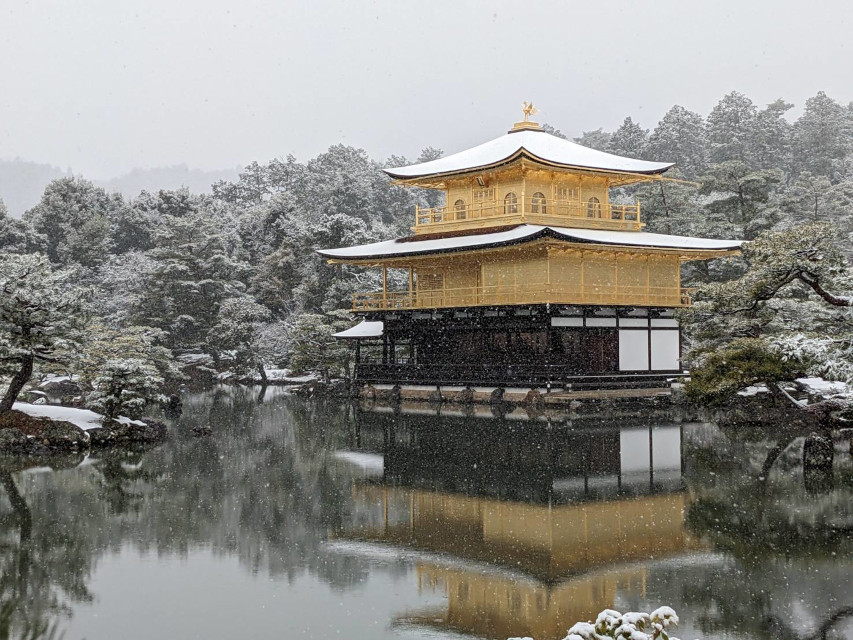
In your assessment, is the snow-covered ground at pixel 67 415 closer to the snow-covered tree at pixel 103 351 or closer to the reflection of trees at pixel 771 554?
the snow-covered tree at pixel 103 351

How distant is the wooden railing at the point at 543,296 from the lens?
30234 millimetres

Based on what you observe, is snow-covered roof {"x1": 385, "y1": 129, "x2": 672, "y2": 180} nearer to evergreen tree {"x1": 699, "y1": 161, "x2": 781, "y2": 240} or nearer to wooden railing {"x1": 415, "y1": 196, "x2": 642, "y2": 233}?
wooden railing {"x1": 415, "y1": 196, "x2": 642, "y2": 233}

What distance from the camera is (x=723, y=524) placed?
39.1 feet

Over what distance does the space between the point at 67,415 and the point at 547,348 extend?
15.6 m

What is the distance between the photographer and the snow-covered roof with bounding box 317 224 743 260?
3012cm

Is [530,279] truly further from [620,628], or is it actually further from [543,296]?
[620,628]

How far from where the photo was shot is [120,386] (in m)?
21.5

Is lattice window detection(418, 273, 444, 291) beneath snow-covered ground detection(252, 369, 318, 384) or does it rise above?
above

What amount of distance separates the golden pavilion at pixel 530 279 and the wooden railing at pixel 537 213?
0.05m

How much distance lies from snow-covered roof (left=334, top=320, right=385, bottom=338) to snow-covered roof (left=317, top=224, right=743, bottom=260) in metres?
3.19

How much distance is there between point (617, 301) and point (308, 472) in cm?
1689

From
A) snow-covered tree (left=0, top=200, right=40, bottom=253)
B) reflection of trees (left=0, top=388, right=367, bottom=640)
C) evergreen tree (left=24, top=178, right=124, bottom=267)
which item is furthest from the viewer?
A: evergreen tree (left=24, top=178, right=124, bottom=267)

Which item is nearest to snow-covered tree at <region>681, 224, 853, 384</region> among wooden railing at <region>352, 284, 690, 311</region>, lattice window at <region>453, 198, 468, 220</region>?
wooden railing at <region>352, 284, 690, 311</region>

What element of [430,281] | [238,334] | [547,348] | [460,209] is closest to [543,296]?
[547,348]
